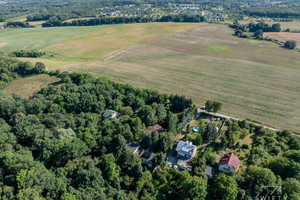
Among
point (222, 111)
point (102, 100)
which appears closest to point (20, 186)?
point (102, 100)

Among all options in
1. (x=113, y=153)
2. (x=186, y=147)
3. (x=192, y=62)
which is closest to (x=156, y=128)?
(x=186, y=147)

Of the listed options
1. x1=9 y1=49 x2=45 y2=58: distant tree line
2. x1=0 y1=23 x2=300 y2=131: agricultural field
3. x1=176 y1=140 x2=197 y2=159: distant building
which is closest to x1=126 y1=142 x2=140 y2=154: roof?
x1=176 y1=140 x2=197 y2=159: distant building

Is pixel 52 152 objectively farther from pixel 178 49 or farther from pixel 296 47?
pixel 296 47

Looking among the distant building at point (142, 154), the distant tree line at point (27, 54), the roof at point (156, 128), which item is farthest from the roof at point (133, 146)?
the distant tree line at point (27, 54)

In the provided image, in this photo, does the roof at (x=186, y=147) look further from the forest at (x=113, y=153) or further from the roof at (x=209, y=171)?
the roof at (x=209, y=171)

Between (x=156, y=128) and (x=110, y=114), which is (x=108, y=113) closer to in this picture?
(x=110, y=114)

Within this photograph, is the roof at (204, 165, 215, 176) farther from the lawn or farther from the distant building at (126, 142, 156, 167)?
the lawn
